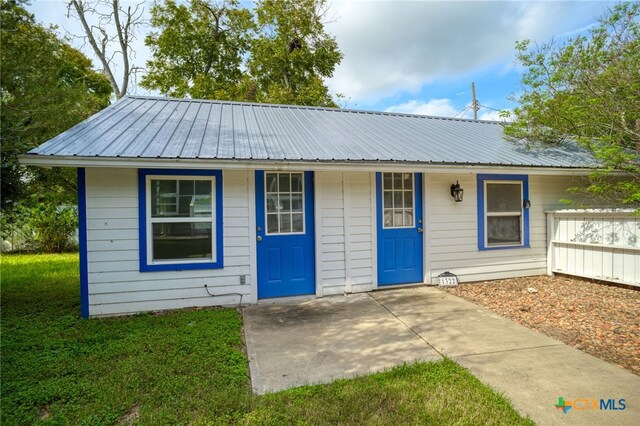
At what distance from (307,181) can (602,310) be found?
488cm

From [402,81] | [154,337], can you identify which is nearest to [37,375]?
[154,337]

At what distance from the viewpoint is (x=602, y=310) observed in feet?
15.4

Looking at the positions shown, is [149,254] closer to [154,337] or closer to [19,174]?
[154,337]

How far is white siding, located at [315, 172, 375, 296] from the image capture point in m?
5.52

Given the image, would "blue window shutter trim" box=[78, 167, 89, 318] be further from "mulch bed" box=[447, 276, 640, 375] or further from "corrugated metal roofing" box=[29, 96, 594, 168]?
"mulch bed" box=[447, 276, 640, 375]

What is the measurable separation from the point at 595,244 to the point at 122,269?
8.15 metres

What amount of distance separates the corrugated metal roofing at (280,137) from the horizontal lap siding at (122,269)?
0.59 meters

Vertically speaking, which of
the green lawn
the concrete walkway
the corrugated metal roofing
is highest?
the corrugated metal roofing

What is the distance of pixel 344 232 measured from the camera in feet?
18.4

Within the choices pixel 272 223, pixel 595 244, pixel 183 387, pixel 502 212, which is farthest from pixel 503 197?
pixel 183 387

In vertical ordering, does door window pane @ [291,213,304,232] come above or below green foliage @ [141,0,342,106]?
below

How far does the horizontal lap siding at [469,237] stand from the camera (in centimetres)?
614

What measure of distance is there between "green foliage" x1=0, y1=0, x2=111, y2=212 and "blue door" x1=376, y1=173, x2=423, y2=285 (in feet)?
18.8

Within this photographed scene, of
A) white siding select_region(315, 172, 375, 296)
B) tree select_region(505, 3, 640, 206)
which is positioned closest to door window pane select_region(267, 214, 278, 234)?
white siding select_region(315, 172, 375, 296)
